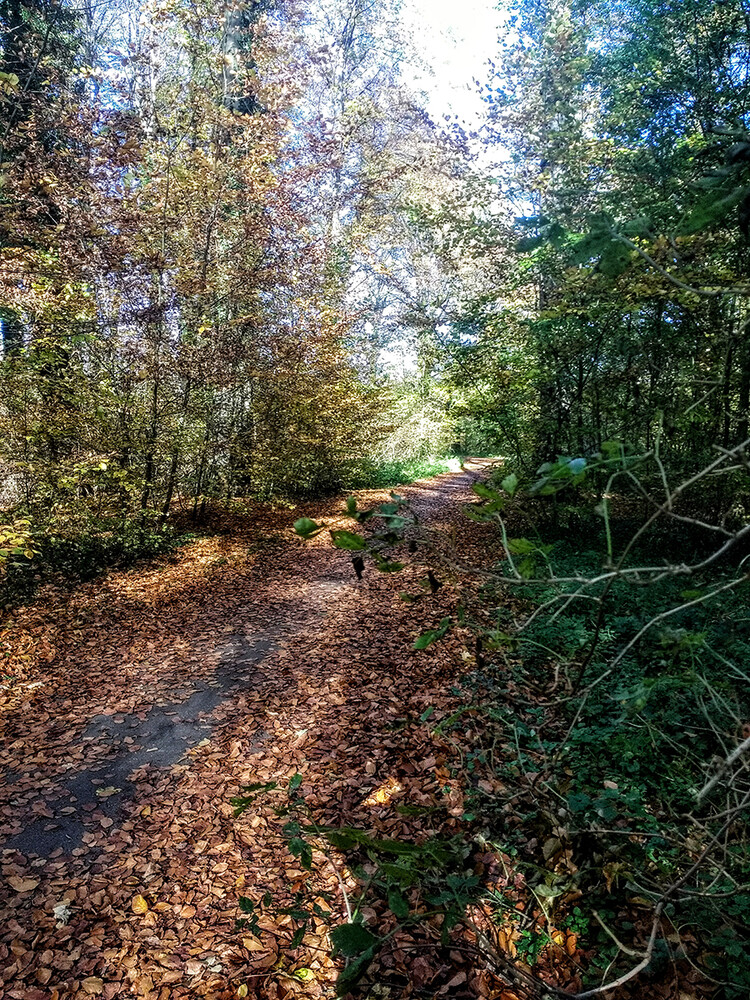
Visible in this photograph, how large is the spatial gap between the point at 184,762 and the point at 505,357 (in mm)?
6773

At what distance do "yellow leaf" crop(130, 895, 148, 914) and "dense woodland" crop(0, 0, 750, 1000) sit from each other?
1.30 meters

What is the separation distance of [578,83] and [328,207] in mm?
7097

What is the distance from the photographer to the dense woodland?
2.87 metres

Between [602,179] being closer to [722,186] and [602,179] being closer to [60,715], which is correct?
[722,186]

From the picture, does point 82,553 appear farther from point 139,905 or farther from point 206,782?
point 139,905

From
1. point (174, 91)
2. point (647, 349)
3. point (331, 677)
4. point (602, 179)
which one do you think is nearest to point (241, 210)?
point (174, 91)

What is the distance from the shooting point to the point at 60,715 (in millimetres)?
4492

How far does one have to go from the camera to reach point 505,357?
7883mm

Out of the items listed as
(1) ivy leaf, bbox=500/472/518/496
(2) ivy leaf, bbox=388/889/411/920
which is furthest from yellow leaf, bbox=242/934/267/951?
(1) ivy leaf, bbox=500/472/518/496

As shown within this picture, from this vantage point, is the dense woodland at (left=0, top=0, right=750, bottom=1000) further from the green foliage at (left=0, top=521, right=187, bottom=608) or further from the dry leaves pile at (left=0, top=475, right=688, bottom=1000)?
the dry leaves pile at (left=0, top=475, right=688, bottom=1000)

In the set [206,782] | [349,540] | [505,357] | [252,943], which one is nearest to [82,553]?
[206,782]

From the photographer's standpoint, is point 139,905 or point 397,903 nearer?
point 397,903

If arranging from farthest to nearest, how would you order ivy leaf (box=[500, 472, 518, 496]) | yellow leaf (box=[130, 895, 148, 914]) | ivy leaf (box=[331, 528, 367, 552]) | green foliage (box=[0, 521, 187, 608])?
green foliage (box=[0, 521, 187, 608]) < yellow leaf (box=[130, 895, 148, 914]) < ivy leaf (box=[500, 472, 518, 496]) < ivy leaf (box=[331, 528, 367, 552])

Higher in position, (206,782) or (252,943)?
(206,782)
